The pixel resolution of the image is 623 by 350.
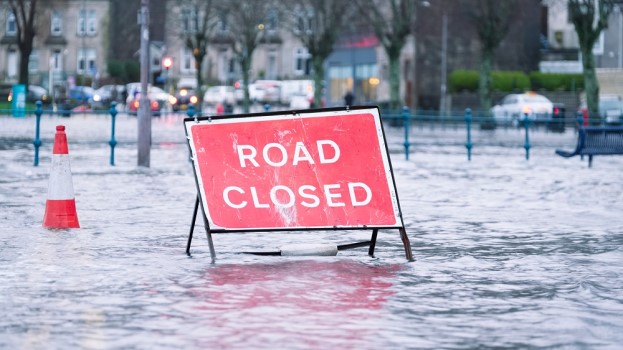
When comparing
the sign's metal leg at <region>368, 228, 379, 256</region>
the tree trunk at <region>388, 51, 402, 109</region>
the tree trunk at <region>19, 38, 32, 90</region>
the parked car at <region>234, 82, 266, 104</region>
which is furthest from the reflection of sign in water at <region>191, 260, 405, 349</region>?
the parked car at <region>234, 82, 266, 104</region>

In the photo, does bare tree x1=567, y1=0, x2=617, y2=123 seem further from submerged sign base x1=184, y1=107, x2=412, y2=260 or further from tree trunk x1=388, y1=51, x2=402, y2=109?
submerged sign base x1=184, y1=107, x2=412, y2=260

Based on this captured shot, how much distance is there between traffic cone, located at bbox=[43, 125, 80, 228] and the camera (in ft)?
48.6

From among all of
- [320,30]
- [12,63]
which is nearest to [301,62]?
[12,63]

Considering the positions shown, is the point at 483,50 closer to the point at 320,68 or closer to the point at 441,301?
the point at 320,68

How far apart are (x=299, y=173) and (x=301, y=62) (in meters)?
106

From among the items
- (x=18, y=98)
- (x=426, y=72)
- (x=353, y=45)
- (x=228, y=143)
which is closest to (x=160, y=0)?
(x=353, y=45)

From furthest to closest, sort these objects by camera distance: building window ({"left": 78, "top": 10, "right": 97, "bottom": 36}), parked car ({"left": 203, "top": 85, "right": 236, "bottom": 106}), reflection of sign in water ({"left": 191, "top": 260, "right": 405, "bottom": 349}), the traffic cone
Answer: building window ({"left": 78, "top": 10, "right": 97, "bottom": 36}) → parked car ({"left": 203, "top": 85, "right": 236, "bottom": 106}) → the traffic cone → reflection of sign in water ({"left": 191, "top": 260, "right": 405, "bottom": 349})

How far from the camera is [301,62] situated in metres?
118

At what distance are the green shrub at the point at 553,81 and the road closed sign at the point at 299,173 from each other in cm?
6468

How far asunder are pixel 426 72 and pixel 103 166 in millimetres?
52746

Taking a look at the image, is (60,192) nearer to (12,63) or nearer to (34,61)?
(12,63)

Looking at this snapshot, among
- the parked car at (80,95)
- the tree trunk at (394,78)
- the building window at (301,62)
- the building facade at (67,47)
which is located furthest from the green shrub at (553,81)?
the building facade at (67,47)

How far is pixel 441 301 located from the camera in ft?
32.9

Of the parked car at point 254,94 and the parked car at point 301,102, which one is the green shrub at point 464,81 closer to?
the parked car at point 301,102
